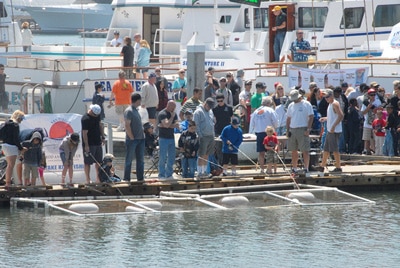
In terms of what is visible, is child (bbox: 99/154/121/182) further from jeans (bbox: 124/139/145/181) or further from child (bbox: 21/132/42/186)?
child (bbox: 21/132/42/186)

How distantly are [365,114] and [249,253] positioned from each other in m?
8.57

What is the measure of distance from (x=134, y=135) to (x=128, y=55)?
11584 mm

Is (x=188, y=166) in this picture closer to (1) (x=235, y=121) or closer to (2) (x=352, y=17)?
(1) (x=235, y=121)

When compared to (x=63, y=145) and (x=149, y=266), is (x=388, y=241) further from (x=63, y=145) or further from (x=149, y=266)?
(x=63, y=145)

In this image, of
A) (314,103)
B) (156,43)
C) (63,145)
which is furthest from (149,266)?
(156,43)

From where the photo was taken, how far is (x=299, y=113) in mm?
21609

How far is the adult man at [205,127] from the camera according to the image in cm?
2126

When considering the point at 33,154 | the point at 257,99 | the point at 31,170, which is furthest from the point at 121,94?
the point at 33,154

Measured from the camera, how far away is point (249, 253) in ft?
55.9

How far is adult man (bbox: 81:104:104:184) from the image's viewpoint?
2053 cm

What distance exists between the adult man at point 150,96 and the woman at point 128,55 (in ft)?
16.3

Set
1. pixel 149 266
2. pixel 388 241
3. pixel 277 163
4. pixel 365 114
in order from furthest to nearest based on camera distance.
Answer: pixel 365 114 → pixel 277 163 → pixel 388 241 → pixel 149 266

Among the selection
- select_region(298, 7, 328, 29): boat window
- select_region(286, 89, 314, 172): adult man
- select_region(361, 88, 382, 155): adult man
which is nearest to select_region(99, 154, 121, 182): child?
select_region(286, 89, 314, 172): adult man

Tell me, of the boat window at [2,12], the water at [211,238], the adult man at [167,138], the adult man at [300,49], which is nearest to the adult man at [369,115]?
the water at [211,238]
